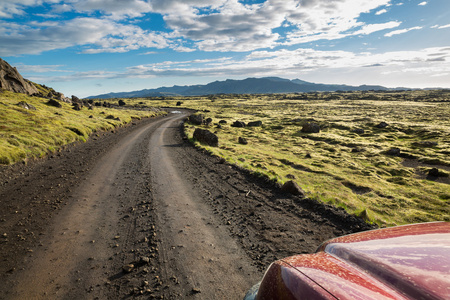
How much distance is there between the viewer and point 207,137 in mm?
28156

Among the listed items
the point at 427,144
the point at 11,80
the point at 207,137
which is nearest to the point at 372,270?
the point at 207,137

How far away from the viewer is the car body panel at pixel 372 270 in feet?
8.04

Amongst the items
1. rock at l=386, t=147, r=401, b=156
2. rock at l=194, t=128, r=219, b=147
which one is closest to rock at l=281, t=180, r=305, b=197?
rock at l=194, t=128, r=219, b=147

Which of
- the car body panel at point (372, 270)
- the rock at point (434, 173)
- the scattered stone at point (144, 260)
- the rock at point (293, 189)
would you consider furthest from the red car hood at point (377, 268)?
the rock at point (434, 173)

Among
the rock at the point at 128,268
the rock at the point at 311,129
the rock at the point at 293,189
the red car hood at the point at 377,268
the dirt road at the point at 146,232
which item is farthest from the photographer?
the rock at the point at 311,129

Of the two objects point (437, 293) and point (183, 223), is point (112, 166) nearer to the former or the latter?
point (183, 223)

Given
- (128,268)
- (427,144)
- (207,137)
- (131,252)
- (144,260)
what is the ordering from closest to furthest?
(128,268) → (144,260) → (131,252) → (207,137) → (427,144)

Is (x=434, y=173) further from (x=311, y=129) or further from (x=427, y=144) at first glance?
(x=311, y=129)

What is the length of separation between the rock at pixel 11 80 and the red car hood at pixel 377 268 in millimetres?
87435

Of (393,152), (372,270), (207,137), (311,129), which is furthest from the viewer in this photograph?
(311,129)

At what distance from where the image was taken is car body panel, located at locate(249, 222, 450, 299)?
2.45 meters

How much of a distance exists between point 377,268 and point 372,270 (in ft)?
0.25

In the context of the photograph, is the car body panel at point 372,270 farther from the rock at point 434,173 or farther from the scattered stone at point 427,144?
the scattered stone at point 427,144

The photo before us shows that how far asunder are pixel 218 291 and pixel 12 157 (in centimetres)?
1988
